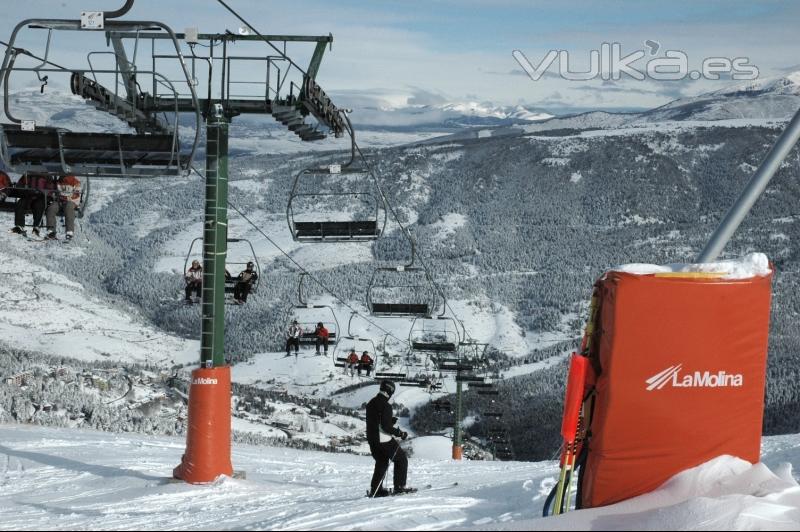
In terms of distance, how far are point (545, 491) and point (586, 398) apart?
2812 mm

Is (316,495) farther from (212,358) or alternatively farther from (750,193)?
(750,193)

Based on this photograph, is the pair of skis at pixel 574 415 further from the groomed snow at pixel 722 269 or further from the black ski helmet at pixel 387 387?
the black ski helmet at pixel 387 387

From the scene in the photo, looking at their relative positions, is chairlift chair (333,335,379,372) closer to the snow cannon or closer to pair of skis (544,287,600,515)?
pair of skis (544,287,600,515)

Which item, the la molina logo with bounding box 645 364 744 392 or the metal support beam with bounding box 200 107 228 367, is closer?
the la molina logo with bounding box 645 364 744 392

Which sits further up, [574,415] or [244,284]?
[244,284]

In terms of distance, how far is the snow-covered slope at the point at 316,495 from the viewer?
7.06 meters

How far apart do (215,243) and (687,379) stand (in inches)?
289

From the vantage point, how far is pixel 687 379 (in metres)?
7.52

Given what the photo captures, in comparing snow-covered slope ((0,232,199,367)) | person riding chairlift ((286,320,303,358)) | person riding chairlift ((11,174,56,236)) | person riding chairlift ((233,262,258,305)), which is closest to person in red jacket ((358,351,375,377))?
person riding chairlift ((286,320,303,358))

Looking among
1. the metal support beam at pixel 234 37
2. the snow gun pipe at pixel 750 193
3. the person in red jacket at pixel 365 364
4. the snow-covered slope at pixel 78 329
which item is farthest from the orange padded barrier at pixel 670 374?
the snow-covered slope at pixel 78 329

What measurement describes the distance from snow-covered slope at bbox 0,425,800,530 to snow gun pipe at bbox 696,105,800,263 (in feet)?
5.15

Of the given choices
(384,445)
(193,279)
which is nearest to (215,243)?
(384,445)

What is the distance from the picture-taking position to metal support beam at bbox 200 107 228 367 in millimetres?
13133

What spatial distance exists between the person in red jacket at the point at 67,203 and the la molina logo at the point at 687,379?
33.7ft
